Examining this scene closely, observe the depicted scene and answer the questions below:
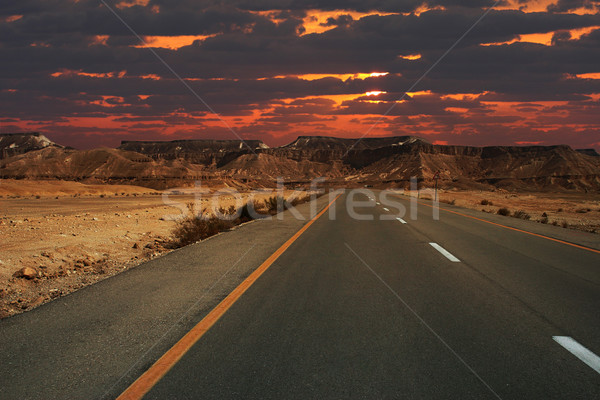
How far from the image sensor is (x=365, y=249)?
428 inches

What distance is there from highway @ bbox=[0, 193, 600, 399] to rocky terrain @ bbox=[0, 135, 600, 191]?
91618 millimetres

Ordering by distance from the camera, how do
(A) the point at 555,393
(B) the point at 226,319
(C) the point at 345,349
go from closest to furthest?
1. (A) the point at 555,393
2. (C) the point at 345,349
3. (B) the point at 226,319

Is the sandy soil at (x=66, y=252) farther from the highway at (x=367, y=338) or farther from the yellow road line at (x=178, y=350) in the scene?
the yellow road line at (x=178, y=350)

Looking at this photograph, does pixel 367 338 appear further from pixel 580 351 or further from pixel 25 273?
pixel 25 273

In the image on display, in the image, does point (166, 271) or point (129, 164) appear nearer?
point (166, 271)

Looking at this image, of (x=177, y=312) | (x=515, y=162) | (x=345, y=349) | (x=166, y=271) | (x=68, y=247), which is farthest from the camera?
(x=515, y=162)

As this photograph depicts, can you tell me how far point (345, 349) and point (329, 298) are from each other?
1.88m

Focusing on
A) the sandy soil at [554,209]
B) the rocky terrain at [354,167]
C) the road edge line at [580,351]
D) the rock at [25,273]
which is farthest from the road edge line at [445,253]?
the rocky terrain at [354,167]

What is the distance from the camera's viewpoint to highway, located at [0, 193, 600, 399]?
354cm

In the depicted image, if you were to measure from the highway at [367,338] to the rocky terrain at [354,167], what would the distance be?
9162cm

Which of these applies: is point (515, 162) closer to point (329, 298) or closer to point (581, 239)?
point (581, 239)

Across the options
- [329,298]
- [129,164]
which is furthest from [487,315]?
[129,164]

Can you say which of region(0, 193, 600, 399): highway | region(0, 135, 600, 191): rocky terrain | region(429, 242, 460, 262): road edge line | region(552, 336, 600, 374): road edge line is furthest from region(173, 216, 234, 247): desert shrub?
region(0, 135, 600, 191): rocky terrain

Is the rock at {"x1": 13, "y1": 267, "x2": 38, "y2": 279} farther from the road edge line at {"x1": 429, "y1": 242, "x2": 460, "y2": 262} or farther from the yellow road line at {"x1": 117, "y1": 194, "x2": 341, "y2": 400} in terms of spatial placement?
the road edge line at {"x1": 429, "y1": 242, "x2": 460, "y2": 262}
